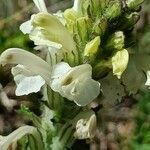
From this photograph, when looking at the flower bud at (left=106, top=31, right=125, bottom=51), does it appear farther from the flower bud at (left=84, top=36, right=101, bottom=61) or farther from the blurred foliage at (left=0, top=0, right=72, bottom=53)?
the blurred foliage at (left=0, top=0, right=72, bottom=53)

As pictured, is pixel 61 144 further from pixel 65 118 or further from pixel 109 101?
pixel 109 101

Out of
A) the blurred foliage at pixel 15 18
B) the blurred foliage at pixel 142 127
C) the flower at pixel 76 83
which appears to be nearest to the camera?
the flower at pixel 76 83

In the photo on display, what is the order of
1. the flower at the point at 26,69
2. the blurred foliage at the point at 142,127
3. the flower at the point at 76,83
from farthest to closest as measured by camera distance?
1. the blurred foliage at the point at 142,127
2. the flower at the point at 26,69
3. the flower at the point at 76,83

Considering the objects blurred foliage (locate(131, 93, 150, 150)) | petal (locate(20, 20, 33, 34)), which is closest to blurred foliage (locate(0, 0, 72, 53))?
blurred foliage (locate(131, 93, 150, 150))

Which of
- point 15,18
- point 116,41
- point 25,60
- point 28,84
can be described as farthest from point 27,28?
point 15,18

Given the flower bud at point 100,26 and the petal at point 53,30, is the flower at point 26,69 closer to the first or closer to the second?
the petal at point 53,30

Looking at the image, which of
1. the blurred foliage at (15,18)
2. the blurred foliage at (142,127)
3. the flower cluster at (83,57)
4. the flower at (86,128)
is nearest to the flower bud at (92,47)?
the flower cluster at (83,57)

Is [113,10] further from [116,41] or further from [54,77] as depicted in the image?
[54,77]
